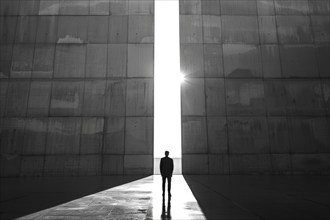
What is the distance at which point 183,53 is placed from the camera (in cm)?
1594

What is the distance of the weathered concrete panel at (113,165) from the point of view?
14219 mm

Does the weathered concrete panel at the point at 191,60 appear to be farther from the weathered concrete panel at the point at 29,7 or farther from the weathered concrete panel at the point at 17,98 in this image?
the weathered concrete panel at the point at 29,7

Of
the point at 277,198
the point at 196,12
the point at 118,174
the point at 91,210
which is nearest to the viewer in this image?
the point at 91,210

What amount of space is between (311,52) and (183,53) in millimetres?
8459

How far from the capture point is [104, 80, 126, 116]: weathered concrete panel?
1496 centimetres

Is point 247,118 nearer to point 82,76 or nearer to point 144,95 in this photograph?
point 144,95

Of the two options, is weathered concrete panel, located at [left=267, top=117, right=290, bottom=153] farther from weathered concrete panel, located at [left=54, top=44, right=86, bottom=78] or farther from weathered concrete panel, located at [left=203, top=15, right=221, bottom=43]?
weathered concrete panel, located at [left=54, top=44, right=86, bottom=78]

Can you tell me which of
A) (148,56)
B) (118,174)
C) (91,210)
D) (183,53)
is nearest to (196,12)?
(183,53)

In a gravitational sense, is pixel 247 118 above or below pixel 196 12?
below

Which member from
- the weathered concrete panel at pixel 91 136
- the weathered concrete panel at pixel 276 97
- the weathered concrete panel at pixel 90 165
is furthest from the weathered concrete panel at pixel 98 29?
the weathered concrete panel at pixel 276 97

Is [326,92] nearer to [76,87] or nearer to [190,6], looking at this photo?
[190,6]

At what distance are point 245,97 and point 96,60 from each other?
983 centimetres

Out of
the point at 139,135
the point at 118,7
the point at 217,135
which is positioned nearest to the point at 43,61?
the point at 118,7

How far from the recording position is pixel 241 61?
15789mm
